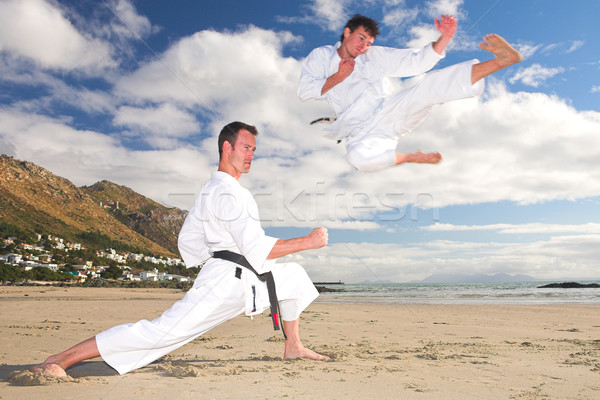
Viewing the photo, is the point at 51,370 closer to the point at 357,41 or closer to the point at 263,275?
the point at 263,275

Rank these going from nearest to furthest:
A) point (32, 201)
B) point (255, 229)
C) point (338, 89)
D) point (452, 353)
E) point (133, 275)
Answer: point (255, 229)
point (338, 89)
point (452, 353)
point (133, 275)
point (32, 201)

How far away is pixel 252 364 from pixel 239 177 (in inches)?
69.4

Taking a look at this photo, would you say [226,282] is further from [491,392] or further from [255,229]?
[491,392]

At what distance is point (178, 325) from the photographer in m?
3.24

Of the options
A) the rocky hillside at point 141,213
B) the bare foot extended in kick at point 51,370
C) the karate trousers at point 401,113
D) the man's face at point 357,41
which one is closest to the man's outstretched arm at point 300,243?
the karate trousers at point 401,113

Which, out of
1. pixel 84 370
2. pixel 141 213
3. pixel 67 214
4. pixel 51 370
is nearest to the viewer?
pixel 51 370

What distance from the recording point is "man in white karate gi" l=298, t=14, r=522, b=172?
3.17 m

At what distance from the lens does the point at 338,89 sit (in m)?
3.66

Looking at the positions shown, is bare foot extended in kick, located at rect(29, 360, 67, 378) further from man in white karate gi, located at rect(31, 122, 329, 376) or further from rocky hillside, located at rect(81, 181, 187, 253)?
rocky hillside, located at rect(81, 181, 187, 253)

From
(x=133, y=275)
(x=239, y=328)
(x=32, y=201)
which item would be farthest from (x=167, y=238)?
(x=239, y=328)

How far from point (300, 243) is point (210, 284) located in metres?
0.84

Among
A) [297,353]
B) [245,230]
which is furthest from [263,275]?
[297,353]

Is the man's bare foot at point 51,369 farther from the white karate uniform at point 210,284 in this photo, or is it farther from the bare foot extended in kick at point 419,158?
the bare foot extended in kick at point 419,158

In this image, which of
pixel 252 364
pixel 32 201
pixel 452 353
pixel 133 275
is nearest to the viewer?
pixel 252 364
